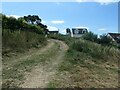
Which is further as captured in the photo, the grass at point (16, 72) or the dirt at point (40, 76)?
the grass at point (16, 72)

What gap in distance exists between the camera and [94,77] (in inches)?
355

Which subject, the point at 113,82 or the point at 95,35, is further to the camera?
the point at 95,35

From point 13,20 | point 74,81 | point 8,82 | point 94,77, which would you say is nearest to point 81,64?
point 94,77

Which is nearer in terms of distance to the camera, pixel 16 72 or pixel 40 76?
pixel 40 76

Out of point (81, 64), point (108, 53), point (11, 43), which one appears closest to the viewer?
point (81, 64)

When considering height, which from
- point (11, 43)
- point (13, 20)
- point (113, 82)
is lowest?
point (113, 82)

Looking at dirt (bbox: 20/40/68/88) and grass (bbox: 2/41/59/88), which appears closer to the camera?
dirt (bbox: 20/40/68/88)

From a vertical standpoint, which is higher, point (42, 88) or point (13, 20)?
point (13, 20)

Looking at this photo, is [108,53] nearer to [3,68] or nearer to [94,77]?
[94,77]

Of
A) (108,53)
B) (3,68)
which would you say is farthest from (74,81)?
(108,53)

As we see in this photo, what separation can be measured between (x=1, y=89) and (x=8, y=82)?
47 centimetres

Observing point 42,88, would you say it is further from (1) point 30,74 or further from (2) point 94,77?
(2) point 94,77

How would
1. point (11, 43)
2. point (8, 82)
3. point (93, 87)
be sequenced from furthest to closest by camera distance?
point (11, 43), point (93, 87), point (8, 82)

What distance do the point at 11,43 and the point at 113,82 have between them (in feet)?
22.0
